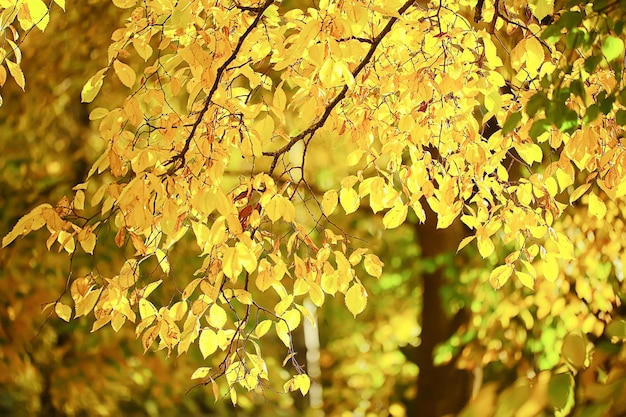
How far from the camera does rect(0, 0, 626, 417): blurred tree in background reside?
2.52 m

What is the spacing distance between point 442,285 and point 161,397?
2644 mm

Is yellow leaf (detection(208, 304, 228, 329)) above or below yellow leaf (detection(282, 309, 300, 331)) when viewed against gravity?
above

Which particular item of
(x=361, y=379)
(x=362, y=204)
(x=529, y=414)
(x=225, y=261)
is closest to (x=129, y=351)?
(x=362, y=204)

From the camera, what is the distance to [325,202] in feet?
9.89

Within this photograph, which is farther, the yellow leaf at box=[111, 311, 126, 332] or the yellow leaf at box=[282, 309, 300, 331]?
the yellow leaf at box=[282, 309, 300, 331]

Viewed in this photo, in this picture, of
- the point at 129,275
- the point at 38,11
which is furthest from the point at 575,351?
the point at 129,275

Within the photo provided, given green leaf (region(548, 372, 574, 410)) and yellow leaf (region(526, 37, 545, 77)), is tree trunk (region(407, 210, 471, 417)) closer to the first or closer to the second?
yellow leaf (region(526, 37, 545, 77))

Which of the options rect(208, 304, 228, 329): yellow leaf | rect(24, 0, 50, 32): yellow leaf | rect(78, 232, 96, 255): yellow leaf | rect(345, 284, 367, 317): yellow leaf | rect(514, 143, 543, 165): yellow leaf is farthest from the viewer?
rect(514, 143, 543, 165): yellow leaf

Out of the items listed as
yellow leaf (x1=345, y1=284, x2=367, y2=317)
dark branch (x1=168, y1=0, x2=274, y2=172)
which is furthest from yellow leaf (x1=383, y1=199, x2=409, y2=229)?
dark branch (x1=168, y1=0, x2=274, y2=172)

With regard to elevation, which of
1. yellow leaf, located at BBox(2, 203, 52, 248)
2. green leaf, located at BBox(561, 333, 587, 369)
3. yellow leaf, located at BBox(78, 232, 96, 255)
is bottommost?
yellow leaf, located at BBox(78, 232, 96, 255)

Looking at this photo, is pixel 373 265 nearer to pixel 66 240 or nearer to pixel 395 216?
pixel 395 216

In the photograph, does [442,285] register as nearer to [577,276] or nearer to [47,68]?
[577,276]

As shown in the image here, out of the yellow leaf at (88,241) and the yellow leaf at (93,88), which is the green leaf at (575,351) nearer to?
the yellow leaf at (93,88)

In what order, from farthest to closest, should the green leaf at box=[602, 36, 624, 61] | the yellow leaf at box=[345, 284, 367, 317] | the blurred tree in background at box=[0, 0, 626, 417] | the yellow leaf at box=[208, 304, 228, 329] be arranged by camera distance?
the yellow leaf at box=[345, 284, 367, 317] → the yellow leaf at box=[208, 304, 228, 329] → the blurred tree in background at box=[0, 0, 626, 417] → the green leaf at box=[602, 36, 624, 61]
